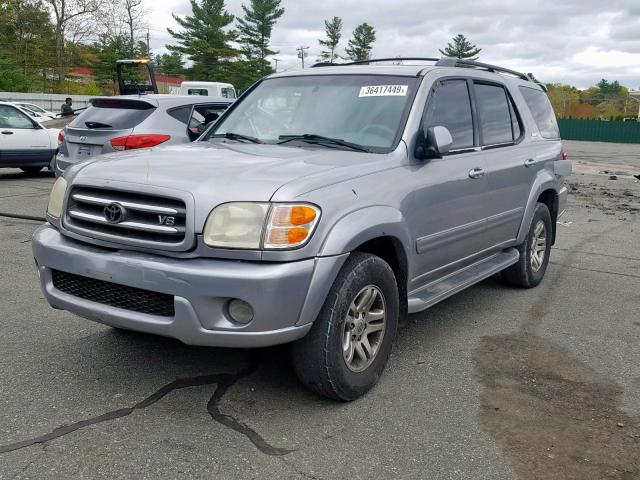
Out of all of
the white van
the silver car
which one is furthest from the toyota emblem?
the white van

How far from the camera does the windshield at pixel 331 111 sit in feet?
14.1

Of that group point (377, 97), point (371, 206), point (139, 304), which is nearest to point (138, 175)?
point (139, 304)

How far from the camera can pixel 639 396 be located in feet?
12.7

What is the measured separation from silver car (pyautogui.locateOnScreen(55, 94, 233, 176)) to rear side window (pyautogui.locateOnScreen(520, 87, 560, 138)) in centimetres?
368

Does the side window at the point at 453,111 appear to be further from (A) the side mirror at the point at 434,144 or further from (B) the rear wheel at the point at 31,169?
(B) the rear wheel at the point at 31,169

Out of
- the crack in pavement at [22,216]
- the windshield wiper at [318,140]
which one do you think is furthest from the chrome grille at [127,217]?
the crack in pavement at [22,216]

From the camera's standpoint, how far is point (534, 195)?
5797 mm

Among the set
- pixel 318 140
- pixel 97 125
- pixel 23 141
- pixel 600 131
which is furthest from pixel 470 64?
pixel 600 131

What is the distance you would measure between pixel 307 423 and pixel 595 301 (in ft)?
11.5

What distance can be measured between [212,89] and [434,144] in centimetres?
2139

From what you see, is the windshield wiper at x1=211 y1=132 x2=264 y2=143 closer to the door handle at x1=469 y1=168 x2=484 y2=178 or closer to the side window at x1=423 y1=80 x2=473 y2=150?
the side window at x1=423 y1=80 x2=473 y2=150

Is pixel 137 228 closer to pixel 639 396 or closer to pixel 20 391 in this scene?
pixel 20 391

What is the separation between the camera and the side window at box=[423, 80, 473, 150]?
457 cm

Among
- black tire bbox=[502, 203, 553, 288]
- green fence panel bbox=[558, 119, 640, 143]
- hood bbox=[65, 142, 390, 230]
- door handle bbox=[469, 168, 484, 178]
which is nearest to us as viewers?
hood bbox=[65, 142, 390, 230]
